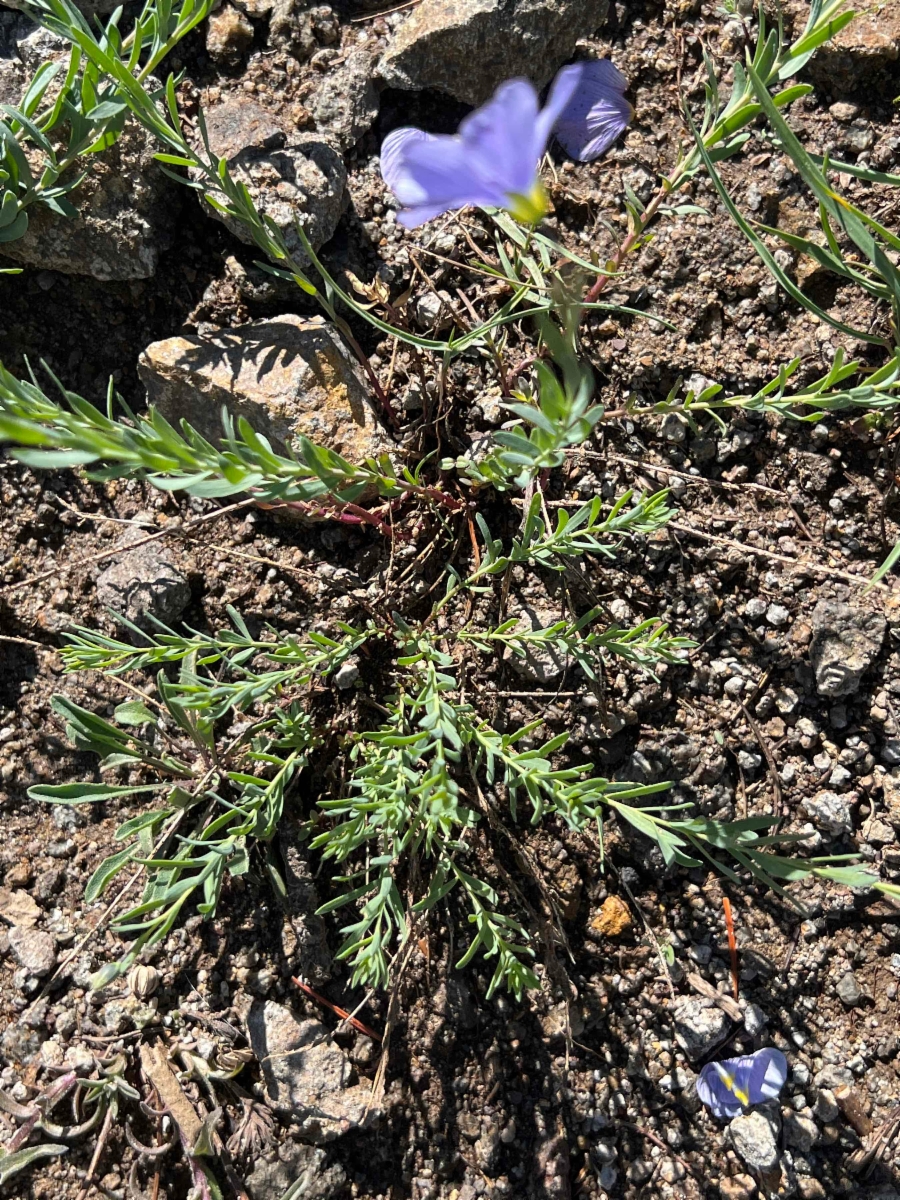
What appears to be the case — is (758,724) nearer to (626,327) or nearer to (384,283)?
(626,327)

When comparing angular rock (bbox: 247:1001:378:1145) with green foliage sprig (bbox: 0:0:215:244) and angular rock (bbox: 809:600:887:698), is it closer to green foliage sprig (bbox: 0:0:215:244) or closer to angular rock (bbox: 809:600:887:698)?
angular rock (bbox: 809:600:887:698)

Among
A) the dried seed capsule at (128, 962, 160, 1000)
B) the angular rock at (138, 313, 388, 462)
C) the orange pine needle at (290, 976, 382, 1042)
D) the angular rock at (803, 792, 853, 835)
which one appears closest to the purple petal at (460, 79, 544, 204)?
the angular rock at (138, 313, 388, 462)

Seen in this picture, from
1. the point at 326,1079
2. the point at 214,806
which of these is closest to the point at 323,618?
A: the point at 214,806

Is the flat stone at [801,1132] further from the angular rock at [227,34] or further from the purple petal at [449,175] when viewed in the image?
the angular rock at [227,34]

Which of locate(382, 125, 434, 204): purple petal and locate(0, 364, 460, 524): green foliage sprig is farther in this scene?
locate(382, 125, 434, 204): purple petal

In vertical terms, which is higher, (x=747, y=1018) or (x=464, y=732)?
(x=464, y=732)

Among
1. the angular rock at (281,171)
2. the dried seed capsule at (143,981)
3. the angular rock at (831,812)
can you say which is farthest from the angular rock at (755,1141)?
the angular rock at (281,171)
